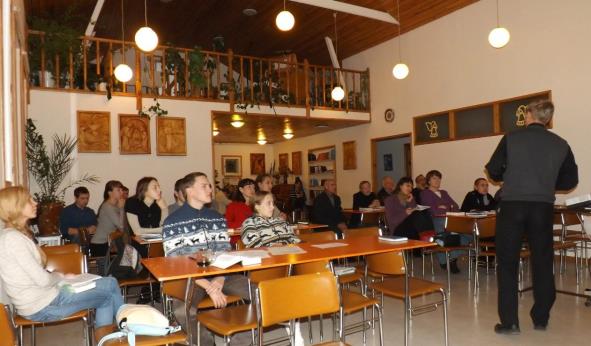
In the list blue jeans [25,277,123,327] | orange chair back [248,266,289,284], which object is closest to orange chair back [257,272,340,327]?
orange chair back [248,266,289,284]

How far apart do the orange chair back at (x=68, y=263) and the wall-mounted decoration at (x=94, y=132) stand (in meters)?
4.41

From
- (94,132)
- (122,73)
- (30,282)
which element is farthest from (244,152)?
(30,282)

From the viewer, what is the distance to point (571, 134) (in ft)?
21.6

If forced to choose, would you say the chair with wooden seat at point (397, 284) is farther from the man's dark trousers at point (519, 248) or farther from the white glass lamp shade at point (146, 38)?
the white glass lamp shade at point (146, 38)

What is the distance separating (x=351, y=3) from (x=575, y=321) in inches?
276

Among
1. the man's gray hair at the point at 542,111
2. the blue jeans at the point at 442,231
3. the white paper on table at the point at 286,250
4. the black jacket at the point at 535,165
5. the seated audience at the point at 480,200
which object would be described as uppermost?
the man's gray hair at the point at 542,111

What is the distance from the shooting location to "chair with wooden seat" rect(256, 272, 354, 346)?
2068 mm

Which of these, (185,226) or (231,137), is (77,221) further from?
(231,137)

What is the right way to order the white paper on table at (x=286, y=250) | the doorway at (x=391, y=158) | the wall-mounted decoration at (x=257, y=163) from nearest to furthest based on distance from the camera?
the white paper on table at (x=286, y=250)
the doorway at (x=391, y=158)
the wall-mounted decoration at (x=257, y=163)

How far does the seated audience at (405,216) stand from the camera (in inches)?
233

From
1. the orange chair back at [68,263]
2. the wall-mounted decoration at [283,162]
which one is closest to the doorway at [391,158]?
the wall-mounted decoration at [283,162]

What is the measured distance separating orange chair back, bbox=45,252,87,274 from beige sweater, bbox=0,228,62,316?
27.7 inches

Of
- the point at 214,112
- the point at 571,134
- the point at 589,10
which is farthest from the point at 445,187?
the point at 214,112

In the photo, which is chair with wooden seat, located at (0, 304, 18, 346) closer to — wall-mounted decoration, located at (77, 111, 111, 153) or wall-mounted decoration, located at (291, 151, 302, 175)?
wall-mounted decoration, located at (77, 111, 111, 153)
